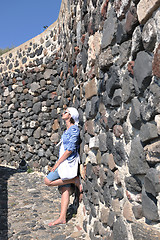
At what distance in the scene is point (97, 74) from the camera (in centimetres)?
232

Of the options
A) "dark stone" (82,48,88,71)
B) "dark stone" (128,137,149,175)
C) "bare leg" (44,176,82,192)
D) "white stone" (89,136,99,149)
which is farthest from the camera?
"bare leg" (44,176,82,192)

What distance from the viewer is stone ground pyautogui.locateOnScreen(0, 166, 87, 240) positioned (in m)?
2.82

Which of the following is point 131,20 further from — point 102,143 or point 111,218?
point 111,218

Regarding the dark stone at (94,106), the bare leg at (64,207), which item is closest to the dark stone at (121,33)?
the dark stone at (94,106)

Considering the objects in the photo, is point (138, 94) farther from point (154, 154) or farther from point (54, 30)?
point (54, 30)

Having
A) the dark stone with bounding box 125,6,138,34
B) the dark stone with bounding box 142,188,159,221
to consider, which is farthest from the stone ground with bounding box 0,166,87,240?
the dark stone with bounding box 125,6,138,34

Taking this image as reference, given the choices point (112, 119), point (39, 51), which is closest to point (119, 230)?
point (112, 119)

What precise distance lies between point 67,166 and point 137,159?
178 cm

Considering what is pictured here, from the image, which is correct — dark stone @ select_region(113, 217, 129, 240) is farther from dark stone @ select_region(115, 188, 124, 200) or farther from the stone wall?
dark stone @ select_region(115, 188, 124, 200)

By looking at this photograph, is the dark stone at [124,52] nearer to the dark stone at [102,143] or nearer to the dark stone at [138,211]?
the dark stone at [102,143]

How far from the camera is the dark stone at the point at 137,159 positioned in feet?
4.71

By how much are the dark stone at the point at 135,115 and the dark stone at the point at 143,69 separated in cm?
12

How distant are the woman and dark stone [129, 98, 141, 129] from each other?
5.34 feet

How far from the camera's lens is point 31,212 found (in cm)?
351
